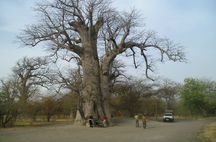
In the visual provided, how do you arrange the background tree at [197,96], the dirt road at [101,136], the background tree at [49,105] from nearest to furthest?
the dirt road at [101,136], the background tree at [49,105], the background tree at [197,96]

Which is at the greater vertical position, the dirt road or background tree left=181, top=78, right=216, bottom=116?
background tree left=181, top=78, right=216, bottom=116

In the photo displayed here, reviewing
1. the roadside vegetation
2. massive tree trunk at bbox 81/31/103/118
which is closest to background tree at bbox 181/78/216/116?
the roadside vegetation

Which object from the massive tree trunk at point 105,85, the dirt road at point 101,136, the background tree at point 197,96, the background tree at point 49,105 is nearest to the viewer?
the dirt road at point 101,136

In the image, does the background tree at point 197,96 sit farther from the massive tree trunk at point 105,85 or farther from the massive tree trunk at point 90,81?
the massive tree trunk at point 90,81

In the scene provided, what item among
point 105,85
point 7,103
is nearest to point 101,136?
point 105,85

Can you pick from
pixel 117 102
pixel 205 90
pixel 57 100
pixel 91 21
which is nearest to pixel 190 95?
pixel 205 90

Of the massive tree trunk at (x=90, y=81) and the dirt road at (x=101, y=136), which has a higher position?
the massive tree trunk at (x=90, y=81)

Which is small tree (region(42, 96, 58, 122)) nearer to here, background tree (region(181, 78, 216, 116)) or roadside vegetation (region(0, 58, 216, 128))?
roadside vegetation (region(0, 58, 216, 128))

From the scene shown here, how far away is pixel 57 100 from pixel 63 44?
81.8 feet

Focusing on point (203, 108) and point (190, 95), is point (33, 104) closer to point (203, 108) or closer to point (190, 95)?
point (190, 95)

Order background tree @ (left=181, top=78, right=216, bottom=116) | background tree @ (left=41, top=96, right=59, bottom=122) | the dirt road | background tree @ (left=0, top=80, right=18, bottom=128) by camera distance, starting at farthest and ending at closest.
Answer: background tree @ (left=181, top=78, right=216, bottom=116), background tree @ (left=41, top=96, right=59, bottom=122), background tree @ (left=0, top=80, right=18, bottom=128), the dirt road

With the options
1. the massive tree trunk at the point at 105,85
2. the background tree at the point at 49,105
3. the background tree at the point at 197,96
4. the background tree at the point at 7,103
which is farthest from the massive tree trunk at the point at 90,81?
the background tree at the point at 197,96

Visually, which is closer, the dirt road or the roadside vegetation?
the dirt road

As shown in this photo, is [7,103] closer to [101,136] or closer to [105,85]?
[105,85]
